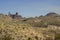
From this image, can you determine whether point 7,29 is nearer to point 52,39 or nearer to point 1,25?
point 1,25

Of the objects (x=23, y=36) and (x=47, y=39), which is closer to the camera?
(x=23, y=36)

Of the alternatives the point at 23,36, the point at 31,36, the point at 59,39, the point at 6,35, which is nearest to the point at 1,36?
the point at 6,35

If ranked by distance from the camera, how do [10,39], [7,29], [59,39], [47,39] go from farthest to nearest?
[59,39]
[47,39]
[7,29]
[10,39]

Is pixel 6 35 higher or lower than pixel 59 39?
higher

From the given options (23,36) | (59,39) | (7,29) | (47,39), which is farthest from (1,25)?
(59,39)

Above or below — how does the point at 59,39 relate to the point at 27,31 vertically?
below

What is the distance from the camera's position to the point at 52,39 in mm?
38031

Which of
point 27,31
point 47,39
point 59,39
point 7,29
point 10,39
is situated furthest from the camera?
point 59,39

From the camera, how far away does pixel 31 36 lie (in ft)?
101

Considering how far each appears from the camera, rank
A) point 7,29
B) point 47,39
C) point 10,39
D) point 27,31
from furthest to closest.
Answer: point 47,39 → point 27,31 → point 7,29 → point 10,39

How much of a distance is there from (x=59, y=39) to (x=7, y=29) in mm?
14841

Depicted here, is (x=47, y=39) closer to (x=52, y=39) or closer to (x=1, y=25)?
(x=52, y=39)

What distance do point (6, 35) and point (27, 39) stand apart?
Answer: 3396mm

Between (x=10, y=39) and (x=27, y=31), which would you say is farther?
(x=27, y=31)
